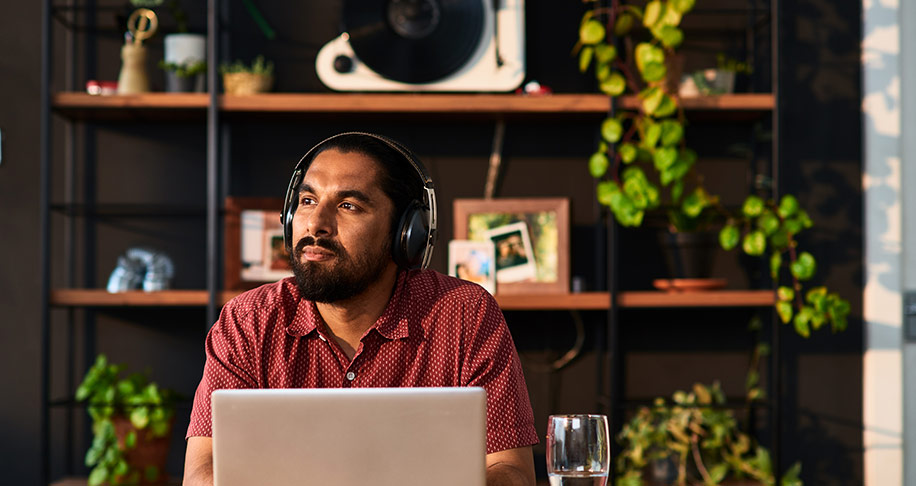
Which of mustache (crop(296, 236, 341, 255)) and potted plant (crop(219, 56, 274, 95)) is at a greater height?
potted plant (crop(219, 56, 274, 95))

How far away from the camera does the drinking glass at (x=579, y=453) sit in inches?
41.6

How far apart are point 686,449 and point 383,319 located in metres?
1.65

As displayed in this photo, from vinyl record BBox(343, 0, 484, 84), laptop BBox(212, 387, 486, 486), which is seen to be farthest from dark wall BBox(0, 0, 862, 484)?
laptop BBox(212, 387, 486, 486)

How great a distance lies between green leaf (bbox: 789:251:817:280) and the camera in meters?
2.83

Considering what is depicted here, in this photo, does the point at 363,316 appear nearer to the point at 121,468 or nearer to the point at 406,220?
the point at 406,220

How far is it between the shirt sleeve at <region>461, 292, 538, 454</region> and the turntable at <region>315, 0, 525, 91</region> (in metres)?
1.48

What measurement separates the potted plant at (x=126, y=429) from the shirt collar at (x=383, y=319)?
1411 mm

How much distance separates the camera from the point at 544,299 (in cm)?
278

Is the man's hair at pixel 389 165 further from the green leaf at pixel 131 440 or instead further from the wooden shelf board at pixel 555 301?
the green leaf at pixel 131 440

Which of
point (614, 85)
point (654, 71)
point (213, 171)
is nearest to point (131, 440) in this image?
point (213, 171)

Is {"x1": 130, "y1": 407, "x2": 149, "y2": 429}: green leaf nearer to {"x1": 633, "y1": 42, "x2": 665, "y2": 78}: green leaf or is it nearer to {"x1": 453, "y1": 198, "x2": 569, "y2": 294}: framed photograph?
{"x1": 453, "y1": 198, "x2": 569, "y2": 294}: framed photograph

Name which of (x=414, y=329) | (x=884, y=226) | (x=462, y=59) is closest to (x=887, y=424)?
(x=884, y=226)

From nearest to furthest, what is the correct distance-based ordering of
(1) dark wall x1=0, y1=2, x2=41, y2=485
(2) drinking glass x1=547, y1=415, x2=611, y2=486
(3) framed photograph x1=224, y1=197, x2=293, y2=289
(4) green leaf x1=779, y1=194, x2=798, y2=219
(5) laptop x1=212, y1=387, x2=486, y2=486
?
(5) laptop x1=212, y1=387, x2=486, y2=486
(2) drinking glass x1=547, y1=415, x2=611, y2=486
(4) green leaf x1=779, y1=194, x2=798, y2=219
(3) framed photograph x1=224, y1=197, x2=293, y2=289
(1) dark wall x1=0, y1=2, x2=41, y2=485

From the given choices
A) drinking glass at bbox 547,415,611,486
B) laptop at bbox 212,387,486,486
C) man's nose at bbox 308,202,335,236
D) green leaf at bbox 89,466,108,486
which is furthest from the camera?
green leaf at bbox 89,466,108,486
